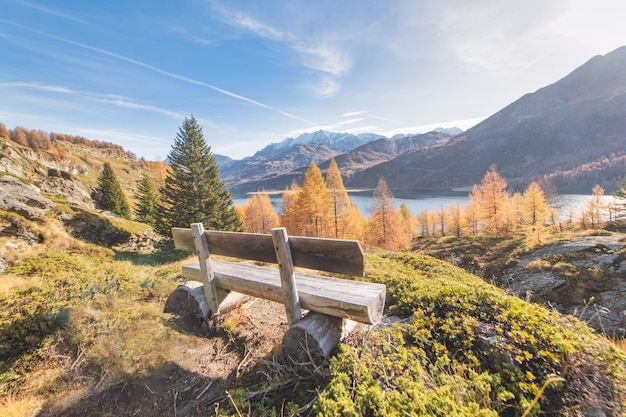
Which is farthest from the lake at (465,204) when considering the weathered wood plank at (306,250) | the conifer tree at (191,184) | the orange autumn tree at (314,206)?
the weathered wood plank at (306,250)

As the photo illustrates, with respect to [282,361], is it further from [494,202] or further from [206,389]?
[494,202]

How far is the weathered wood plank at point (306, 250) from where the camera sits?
2.55 m

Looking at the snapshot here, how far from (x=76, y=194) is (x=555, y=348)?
31.5 metres

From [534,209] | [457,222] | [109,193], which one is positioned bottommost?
[457,222]

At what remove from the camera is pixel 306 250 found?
112 inches

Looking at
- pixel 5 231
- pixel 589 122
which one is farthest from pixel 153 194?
pixel 589 122

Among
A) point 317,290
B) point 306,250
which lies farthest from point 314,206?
point 306,250

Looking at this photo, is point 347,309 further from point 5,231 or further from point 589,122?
point 589,122

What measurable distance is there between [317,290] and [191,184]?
18.8 metres

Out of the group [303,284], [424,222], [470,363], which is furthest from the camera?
[424,222]

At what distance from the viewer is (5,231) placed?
8055 mm

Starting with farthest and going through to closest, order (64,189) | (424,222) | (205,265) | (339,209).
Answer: (424,222) < (339,209) < (64,189) < (205,265)

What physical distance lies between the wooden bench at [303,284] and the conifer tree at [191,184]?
1661 centimetres

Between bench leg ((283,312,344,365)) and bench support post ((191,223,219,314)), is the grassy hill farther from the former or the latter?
bench support post ((191,223,219,314))
